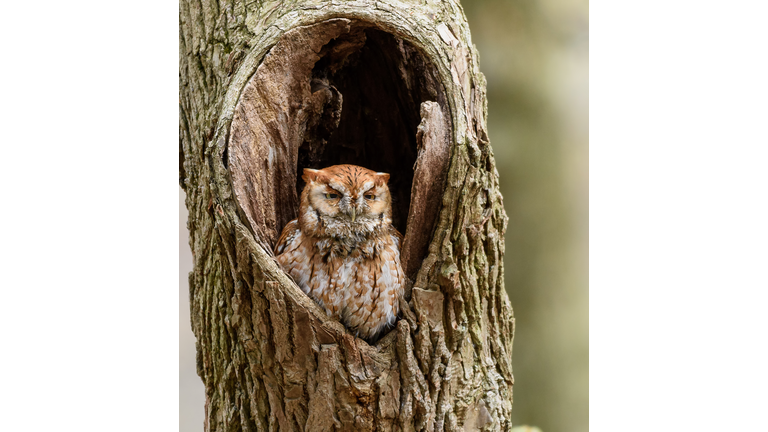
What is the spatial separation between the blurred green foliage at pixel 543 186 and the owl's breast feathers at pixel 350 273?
2.85 ft

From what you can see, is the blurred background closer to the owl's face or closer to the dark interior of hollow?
the dark interior of hollow

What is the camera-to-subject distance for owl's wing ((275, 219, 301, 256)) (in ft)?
4.67

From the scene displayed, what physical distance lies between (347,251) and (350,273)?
68 mm

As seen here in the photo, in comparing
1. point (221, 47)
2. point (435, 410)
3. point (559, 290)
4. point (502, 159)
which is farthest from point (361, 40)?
point (559, 290)

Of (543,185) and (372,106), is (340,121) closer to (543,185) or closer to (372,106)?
(372,106)

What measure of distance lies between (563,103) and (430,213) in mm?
1016

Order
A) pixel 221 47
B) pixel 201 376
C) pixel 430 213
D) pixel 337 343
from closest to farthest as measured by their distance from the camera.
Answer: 1. pixel 337 343
2. pixel 430 213
3. pixel 221 47
4. pixel 201 376

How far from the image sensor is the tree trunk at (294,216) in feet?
4.15

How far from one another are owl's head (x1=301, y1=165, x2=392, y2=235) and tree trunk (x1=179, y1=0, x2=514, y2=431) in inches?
4.1

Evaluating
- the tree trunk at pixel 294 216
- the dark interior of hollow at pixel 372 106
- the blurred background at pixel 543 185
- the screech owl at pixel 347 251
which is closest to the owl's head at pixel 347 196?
the screech owl at pixel 347 251

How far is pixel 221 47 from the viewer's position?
1490 mm

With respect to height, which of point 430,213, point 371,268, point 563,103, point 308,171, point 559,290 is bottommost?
point 559,290

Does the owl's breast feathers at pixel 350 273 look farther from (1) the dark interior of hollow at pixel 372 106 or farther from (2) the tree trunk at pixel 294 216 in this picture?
(1) the dark interior of hollow at pixel 372 106

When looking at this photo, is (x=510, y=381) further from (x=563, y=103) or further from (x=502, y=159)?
(x=563, y=103)
